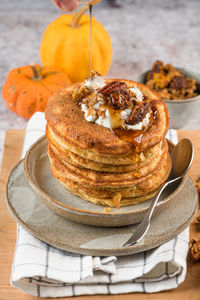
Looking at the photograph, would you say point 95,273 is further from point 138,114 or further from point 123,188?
point 138,114

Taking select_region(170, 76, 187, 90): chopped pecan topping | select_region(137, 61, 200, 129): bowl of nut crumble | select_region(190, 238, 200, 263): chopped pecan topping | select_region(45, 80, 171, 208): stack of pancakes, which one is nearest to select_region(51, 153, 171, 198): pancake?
select_region(45, 80, 171, 208): stack of pancakes

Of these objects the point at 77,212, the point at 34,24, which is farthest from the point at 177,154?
the point at 34,24

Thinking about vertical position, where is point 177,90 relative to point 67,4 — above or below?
below

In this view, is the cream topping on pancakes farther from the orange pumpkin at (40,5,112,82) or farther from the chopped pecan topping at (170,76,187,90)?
the orange pumpkin at (40,5,112,82)

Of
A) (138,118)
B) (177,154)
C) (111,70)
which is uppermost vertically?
(138,118)

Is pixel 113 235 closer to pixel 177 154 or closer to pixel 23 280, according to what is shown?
pixel 23 280

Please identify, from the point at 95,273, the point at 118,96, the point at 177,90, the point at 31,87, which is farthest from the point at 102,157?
the point at 31,87

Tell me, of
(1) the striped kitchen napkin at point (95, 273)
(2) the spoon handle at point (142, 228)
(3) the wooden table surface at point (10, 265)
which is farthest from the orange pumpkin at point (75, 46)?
(1) the striped kitchen napkin at point (95, 273)

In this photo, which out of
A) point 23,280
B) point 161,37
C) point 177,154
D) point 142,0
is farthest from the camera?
point 142,0
